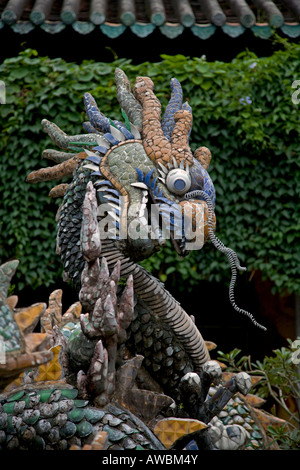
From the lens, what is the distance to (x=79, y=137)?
10.1ft

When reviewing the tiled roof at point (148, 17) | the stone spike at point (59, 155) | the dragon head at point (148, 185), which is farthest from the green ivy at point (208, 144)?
the dragon head at point (148, 185)

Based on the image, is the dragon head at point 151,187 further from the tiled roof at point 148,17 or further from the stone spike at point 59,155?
the tiled roof at point 148,17

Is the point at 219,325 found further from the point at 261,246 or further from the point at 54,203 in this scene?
the point at 54,203

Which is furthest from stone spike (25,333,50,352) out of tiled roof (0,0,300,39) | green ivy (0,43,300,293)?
tiled roof (0,0,300,39)

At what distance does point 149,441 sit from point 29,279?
10.8 ft

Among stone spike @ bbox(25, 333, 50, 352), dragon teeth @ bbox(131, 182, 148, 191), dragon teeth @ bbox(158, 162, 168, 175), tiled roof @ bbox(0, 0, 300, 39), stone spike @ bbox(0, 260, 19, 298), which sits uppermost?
tiled roof @ bbox(0, 0, 300, 39)

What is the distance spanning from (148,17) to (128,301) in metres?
3.81

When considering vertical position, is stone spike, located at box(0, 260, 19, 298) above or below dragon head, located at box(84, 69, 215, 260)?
below

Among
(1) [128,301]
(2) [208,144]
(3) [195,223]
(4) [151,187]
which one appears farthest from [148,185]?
(2) [208,144]

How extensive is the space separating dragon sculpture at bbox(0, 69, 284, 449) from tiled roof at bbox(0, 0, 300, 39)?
8.28 feet

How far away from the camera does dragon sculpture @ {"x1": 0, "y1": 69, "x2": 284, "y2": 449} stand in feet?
7.81

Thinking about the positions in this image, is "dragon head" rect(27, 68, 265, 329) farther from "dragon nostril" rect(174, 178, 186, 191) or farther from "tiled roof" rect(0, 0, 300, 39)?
"tiled roof" rect(0, 0, 300, 39)

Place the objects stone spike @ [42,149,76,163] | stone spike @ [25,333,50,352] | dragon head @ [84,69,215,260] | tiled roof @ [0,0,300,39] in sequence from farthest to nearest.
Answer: tiled roof @ [0,0,300,39] → stone spike @ [42,149,76,163] → dragon head @ [84,69,215,260] → stone spike @ [25,333,50,352]

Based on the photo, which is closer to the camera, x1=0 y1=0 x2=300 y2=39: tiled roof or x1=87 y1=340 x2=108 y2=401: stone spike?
x1=87 y1=340 x2=108 y2=401: stone spike
